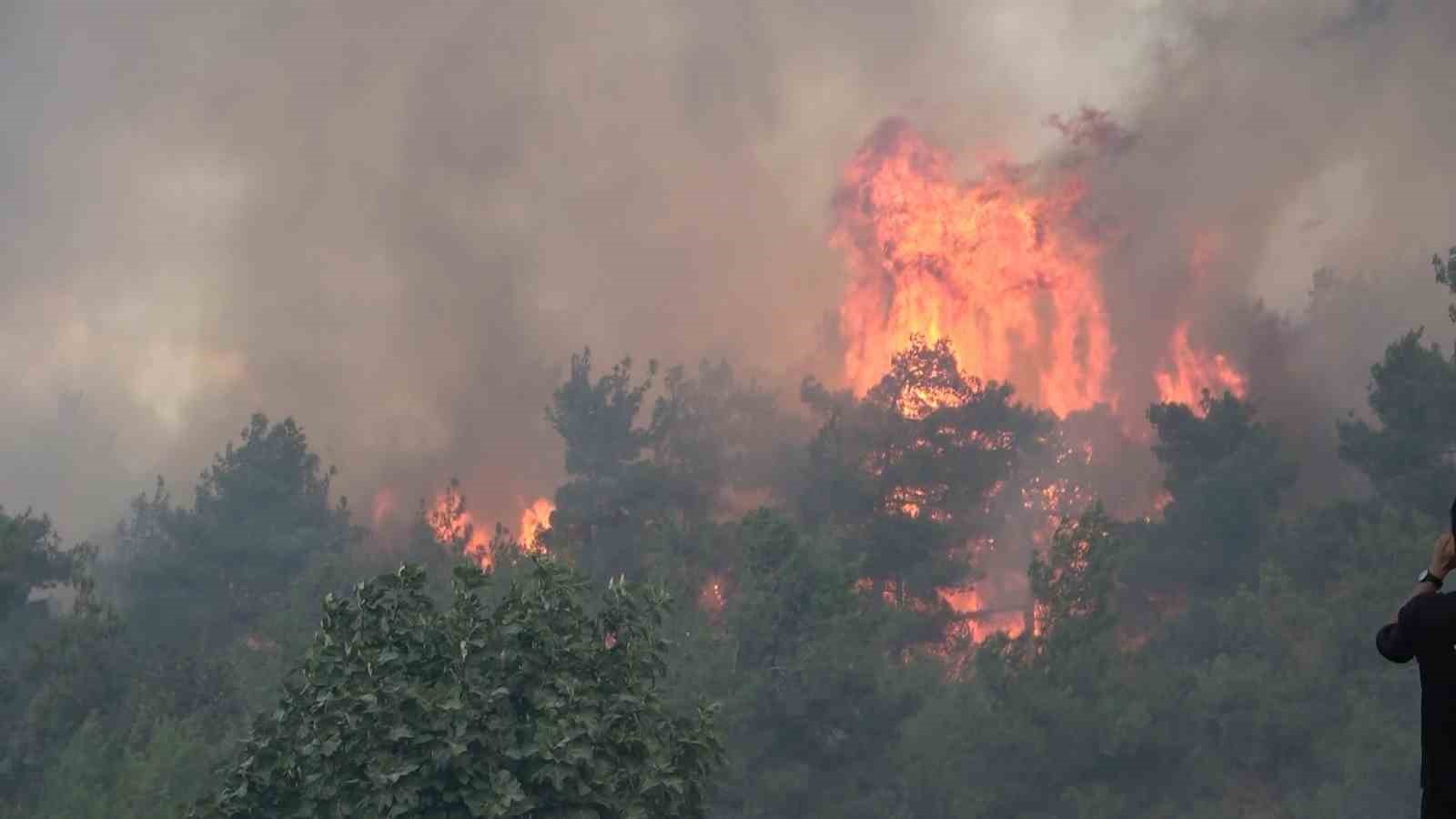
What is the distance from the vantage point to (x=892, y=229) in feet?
341

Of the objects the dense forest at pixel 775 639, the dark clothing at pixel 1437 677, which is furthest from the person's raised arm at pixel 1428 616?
the dense forest at pixel 775 639

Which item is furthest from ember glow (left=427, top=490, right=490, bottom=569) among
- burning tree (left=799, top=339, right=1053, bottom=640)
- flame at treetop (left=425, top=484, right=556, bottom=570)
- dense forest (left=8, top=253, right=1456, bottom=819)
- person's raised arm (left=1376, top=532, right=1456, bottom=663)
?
person's raised arm (left=1376, top=532, right=1456, bottom=663)

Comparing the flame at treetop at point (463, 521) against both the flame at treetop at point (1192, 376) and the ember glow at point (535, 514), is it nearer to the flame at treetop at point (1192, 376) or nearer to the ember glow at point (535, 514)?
the ember glow at point (535, 514)

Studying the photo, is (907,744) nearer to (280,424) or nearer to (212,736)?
(212,736)

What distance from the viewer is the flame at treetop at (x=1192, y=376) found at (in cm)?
9217

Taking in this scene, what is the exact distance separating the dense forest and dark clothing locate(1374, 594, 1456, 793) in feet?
34.9

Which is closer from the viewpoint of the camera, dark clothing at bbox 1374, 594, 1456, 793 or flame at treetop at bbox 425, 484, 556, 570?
dark clothing at bbox 1374, 594, 1456, 793

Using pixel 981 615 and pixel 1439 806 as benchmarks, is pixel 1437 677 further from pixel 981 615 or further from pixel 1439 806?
pixel 981 615

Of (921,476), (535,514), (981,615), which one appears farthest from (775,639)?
(535,514)

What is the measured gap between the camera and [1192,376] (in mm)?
97750

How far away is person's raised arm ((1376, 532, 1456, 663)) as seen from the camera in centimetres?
616

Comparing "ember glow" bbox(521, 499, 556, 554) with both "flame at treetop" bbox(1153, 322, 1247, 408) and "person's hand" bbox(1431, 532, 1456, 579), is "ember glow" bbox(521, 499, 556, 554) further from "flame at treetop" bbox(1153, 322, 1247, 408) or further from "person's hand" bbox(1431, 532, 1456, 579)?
"person's hand" bbox(1431, 532, 1456, 579)

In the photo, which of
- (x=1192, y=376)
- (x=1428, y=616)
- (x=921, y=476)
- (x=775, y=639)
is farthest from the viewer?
(x=1192, y=376)

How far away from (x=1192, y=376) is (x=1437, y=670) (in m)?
95.7
